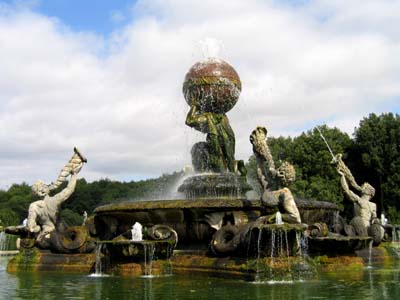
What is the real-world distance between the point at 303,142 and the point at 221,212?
37.8 metres

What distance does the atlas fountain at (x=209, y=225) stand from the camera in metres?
10.9

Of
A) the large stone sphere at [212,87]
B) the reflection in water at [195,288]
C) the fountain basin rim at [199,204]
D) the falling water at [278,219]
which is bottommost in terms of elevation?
the reflection in water at [195,288]

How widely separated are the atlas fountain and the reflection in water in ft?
2.06

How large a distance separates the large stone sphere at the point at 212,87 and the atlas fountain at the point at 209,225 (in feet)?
0.10

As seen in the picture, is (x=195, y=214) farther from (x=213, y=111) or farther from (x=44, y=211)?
(x=213, y=111)

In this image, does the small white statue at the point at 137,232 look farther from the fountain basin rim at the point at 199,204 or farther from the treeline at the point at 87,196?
the treeline at the point at 87,196

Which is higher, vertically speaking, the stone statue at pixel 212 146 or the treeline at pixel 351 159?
the treeline at pixel 351 159

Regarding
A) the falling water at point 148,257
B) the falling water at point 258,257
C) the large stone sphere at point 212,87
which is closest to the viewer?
the falling water at point 258,257

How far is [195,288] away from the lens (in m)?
9.63

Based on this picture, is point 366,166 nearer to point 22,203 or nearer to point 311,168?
point 311,168

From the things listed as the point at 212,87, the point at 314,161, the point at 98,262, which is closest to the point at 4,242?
the point at 212,87

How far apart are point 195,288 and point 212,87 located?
831 cm

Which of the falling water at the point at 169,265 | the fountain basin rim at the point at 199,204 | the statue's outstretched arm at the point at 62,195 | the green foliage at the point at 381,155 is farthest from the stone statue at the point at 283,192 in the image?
the green foliage at the point at 381,155

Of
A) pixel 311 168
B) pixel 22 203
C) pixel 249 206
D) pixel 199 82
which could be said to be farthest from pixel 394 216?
pixel 22 203
